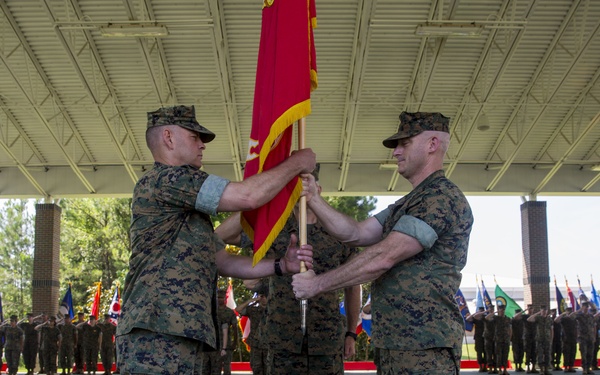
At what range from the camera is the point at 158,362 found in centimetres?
333

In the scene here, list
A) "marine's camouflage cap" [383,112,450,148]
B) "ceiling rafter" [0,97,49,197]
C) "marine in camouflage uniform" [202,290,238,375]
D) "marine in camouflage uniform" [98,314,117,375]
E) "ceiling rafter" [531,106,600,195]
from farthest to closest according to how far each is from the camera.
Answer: "marine in camouflage uniform" [98,314,117,375], "ceiling rafter" [0,97,49,197], "ceiling rafter" [531,106,600,195], "marine in camouflage uniform" [202,290,238,375], "marine's camouflage cap" [383,112,450,148]

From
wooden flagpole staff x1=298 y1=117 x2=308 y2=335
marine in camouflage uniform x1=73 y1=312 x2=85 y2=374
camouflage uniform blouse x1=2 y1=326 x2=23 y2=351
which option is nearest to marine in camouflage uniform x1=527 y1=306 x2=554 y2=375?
marine in camouflage uniform x1=73 y1=312 x2=85 y2=374

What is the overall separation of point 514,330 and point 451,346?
51.8 feet

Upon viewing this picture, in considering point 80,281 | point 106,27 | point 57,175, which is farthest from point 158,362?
point 80,281

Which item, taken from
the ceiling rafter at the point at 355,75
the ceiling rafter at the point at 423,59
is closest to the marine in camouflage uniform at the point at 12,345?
the ceiling rafter at the point at 355,75

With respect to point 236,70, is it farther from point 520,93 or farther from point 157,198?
point 157,198

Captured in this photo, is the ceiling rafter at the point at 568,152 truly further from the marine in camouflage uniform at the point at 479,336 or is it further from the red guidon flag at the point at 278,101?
the red guidon flag at the point at 278,101

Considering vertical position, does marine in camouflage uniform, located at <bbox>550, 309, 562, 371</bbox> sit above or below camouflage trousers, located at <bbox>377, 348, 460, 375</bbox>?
below

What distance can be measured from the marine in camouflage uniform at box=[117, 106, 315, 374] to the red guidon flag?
31cm

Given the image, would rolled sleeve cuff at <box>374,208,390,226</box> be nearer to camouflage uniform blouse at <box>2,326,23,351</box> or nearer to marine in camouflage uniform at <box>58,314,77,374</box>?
marine in camouflage uniform at <box>58,314,77,374</box>

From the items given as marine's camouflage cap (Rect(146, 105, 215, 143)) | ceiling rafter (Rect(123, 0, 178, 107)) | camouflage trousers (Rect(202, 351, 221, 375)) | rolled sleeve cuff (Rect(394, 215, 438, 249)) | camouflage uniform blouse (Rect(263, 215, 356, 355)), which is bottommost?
camouflage trousers (Rect(202, 351, 221, 375))

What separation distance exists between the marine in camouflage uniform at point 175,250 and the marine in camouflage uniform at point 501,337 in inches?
572

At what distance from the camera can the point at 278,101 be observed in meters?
4.11

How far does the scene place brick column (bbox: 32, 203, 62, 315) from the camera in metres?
20.2
